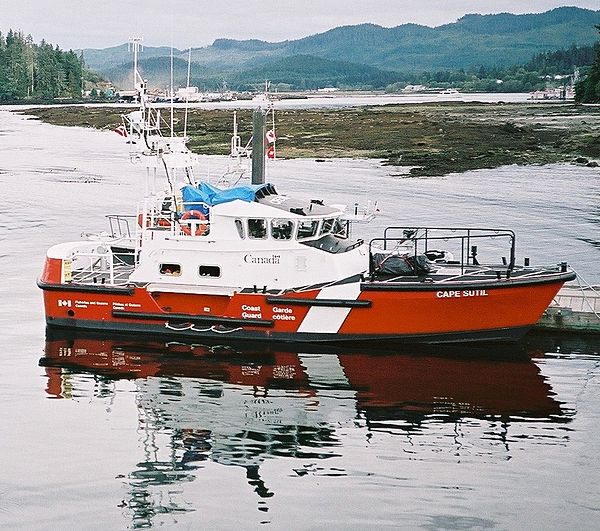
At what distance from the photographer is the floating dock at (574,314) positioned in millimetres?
22453

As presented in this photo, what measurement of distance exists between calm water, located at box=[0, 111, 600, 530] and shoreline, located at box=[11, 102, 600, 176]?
38873 mm

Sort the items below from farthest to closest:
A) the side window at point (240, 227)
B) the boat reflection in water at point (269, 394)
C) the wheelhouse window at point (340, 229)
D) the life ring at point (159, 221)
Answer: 1. the life ring at point (159, 221)
2. the wheelhouse window at point (340, 229)
3. the side window at point (240, 227)
4. the boat reflection in water at point (269, 394)

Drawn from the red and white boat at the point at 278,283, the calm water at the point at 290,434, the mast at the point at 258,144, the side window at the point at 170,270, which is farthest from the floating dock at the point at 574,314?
the mast at the point at 258,144

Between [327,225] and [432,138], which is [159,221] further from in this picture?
[432,138]

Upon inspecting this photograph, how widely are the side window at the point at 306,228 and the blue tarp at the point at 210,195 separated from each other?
1218 mm

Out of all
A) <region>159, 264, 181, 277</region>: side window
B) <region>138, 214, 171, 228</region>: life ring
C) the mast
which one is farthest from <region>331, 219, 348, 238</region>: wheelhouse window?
the mast

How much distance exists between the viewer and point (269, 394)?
18.6 metres

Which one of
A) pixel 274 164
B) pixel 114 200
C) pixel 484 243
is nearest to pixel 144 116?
pixel 484 243

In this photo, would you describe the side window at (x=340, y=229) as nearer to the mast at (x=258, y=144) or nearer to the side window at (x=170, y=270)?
the side window at (x=170, y=270)

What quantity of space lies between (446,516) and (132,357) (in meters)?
9.85

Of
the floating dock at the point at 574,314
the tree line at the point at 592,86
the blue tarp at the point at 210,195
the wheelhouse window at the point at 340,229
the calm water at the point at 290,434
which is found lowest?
the calm water at the point at 290,434

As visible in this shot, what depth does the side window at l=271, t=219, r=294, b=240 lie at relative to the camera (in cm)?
2112

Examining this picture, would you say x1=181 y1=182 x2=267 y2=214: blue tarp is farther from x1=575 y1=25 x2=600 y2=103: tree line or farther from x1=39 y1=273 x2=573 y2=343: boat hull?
x1=575 y1=25 x2=600 y2=103: tree line

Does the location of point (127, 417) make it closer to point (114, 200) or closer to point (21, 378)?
point (21, 378)
